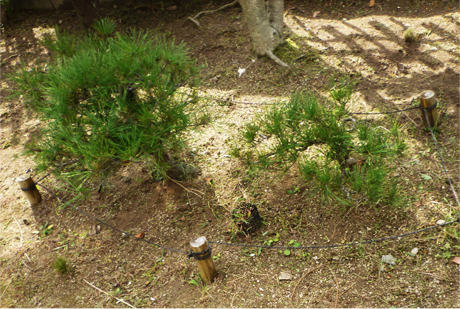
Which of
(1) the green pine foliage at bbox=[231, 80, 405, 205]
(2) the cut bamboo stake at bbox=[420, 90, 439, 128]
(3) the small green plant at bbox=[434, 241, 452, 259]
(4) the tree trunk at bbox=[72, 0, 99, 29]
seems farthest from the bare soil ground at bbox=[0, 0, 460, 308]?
(4) the tree trunk at bbox=[72, 0, 99, 29]

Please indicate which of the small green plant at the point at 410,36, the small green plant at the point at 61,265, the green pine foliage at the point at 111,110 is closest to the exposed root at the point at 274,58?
the small green plant at the point at 410,36

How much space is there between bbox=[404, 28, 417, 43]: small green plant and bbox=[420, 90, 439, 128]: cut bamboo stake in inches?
47.1

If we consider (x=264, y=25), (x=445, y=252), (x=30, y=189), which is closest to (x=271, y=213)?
(x=445, y=252)

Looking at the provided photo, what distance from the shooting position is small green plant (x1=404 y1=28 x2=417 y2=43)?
3.58 m

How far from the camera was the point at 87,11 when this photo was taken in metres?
4.39

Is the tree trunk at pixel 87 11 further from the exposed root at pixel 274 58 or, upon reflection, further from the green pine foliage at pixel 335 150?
the green pine foliage at pixel 335 150

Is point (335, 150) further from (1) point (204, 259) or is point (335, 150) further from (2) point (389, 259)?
(1) point (204, 259)

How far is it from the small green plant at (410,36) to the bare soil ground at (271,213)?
0.04m

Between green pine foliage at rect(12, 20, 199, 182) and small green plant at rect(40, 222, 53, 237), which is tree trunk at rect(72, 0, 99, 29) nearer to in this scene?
green pine foliage at rect(12, 20, 199, 182)

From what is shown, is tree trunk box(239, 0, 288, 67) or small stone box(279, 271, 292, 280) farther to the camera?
tree trunk box(239, 0, 288, 67)

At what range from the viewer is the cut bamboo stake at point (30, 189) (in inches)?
114

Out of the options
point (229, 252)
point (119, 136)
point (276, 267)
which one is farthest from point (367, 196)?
point (119, 136)

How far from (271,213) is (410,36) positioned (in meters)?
2.36

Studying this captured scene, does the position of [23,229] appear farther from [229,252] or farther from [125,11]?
[125,11]
